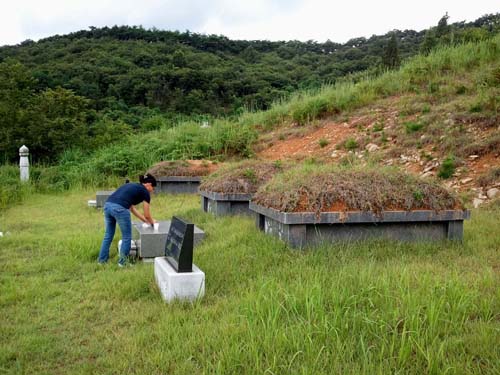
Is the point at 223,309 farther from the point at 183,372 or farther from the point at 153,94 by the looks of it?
the point at 153,94

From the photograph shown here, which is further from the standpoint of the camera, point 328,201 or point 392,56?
point 392,56

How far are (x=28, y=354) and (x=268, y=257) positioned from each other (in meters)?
2.77

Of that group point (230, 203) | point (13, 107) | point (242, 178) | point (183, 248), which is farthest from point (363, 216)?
point (13, 107)

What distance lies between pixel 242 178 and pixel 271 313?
5.56 m

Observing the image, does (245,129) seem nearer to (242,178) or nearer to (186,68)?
(242,178)

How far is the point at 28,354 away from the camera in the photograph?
3812 millimetres

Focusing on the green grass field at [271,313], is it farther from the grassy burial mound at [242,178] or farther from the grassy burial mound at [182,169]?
the grassy burial mound at [182,169]

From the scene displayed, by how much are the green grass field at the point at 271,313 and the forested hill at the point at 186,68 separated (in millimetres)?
24671

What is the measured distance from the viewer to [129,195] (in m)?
6.68

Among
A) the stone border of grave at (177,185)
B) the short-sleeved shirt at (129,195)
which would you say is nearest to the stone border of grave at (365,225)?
the short-sleeved shirt at (129,195)

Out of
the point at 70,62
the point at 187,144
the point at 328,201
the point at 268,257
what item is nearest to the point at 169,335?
the point at 268,257

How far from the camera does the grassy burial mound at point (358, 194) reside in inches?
245

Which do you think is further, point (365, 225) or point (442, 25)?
point (442, 25)

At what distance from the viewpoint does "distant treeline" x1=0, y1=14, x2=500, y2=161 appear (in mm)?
19703
